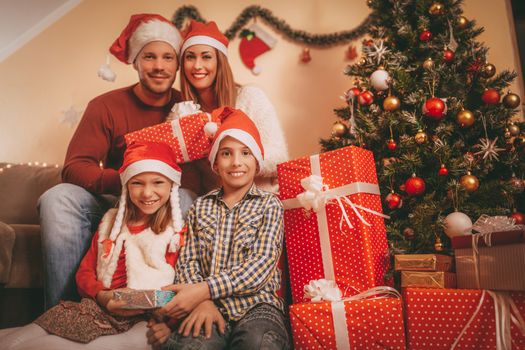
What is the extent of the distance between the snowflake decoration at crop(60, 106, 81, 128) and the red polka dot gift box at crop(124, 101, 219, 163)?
71.8 inches

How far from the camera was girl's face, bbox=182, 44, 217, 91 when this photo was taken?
84.7 inches

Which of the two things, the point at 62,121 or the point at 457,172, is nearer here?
the point at 457,172

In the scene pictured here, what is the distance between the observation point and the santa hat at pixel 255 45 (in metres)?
3.07

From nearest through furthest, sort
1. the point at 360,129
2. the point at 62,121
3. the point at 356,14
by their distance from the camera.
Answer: the point at 360,129, the point at 356,14, the point at 62,121

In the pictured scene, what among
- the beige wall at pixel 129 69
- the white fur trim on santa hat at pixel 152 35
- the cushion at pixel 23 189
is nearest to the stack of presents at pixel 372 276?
the white fur trim on santa hat at pixel 152 35

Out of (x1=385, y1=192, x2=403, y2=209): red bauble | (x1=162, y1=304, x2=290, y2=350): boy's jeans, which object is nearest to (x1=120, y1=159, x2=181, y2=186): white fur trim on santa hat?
(x1=162, y1=304, x2=290, y2=350): boy's jeans

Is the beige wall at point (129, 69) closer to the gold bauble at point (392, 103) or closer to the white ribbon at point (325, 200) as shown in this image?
the gold bauble at point (392, 103)

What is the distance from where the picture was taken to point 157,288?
4.99ft

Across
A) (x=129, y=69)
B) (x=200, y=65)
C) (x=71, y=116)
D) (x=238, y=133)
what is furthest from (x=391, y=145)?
(x=71, y=116)

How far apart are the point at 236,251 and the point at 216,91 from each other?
995 mm

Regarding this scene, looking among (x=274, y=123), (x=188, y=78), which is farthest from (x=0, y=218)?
(x=274, y=123)

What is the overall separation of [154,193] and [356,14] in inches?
82.8

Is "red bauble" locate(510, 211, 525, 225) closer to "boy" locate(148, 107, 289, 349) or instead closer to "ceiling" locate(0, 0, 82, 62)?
"boy" locate(148, 107, 289, 349)

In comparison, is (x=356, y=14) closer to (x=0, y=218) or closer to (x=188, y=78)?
(x=188, y=78)
